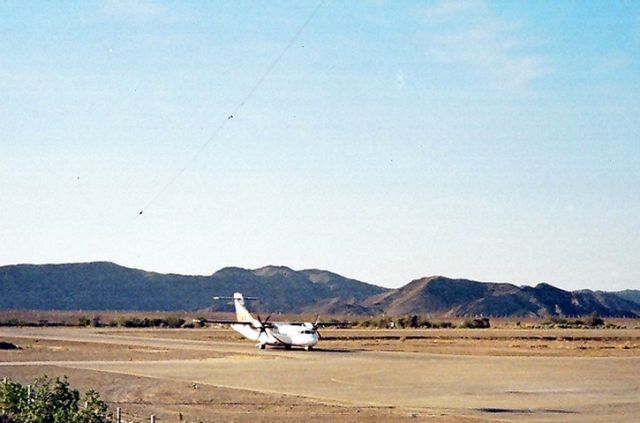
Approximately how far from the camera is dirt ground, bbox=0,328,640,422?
32.8 metres

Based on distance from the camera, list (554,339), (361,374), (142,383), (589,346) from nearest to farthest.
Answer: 1. (142,383)
2. (361,374)
3. (589,346)
4. (554,339)

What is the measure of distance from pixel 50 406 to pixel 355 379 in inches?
900

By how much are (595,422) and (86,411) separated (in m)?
15.2

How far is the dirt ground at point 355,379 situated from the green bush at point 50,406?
416 cm

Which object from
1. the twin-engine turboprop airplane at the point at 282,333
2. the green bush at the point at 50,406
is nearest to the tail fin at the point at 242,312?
the twin-engine turboprop airplane at the point at 282,333

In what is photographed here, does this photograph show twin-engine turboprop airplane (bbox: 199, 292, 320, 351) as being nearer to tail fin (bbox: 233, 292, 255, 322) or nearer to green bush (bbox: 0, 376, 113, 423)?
tail fin (bbox: 233, 292, 255, 322)

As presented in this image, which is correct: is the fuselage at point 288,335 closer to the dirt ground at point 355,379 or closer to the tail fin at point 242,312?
the dirt ground at point 355,379

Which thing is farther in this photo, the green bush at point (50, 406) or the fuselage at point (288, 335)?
the fuselage at point (288, 335)

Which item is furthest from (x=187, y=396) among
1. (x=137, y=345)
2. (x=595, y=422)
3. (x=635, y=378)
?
(x=137, y=345)

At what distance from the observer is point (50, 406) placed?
23750mm

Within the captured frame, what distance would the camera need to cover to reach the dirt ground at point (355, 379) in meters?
32.8


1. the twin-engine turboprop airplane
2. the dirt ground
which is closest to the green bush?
the dirt ground

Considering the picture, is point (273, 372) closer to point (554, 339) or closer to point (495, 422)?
point (495, 422)

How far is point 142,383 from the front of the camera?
43219mm
